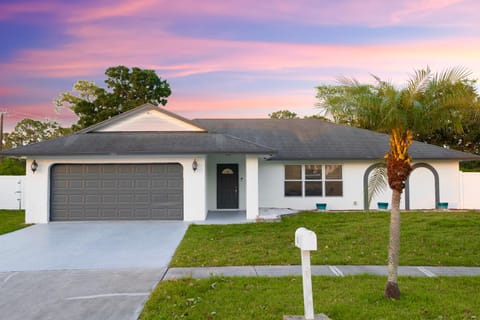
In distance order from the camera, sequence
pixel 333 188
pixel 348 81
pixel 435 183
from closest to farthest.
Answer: pixel 348 81 → pixel 333 188 → pixel 435 183

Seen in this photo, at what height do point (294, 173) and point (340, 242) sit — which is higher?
point (294, 173)

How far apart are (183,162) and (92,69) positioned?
1045cm

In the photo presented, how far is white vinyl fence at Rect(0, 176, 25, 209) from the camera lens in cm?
1756

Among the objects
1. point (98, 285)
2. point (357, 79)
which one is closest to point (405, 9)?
point (357, 79)

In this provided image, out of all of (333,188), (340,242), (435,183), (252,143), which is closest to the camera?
(340,242)

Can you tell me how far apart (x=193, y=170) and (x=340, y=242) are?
6242 millimetres

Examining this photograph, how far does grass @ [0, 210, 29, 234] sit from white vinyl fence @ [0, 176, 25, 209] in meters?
0.96

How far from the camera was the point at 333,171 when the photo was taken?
15.8 meters

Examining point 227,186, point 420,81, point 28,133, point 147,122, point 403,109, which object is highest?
point 28,133

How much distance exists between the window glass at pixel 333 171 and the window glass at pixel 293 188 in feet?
4.44

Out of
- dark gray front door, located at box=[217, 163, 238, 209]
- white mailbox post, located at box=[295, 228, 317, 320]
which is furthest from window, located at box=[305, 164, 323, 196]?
white mailbox post, located at box=[295, 228, 317, 320]

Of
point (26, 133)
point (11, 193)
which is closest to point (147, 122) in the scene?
point (11, 193)

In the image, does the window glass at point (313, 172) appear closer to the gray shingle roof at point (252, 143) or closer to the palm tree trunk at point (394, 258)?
→ the gray shingle roof at point (252, 143)

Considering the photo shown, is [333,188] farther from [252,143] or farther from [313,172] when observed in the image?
[252,143]
